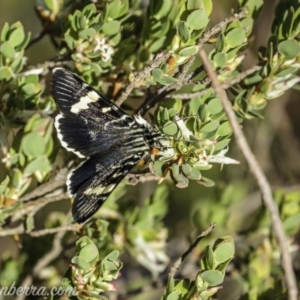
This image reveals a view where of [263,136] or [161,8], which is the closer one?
[161,8]

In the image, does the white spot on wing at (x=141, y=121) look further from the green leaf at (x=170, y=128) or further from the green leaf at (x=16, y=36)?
the green leaf at (x=16, y=36)

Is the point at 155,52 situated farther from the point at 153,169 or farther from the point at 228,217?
the point at 228,217

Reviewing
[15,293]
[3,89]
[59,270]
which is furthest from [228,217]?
[3,89]

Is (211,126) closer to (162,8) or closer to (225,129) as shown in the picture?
(225,129)

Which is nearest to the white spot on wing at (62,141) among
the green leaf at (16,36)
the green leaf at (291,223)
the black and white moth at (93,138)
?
the black and white moth at (93,138)

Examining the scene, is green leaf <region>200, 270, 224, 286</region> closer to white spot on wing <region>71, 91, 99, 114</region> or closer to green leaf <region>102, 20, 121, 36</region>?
white spot on wing <region>71, 91, 99, 114</region>

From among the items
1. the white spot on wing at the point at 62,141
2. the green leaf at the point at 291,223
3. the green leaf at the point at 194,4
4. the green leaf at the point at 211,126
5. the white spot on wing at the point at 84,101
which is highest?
the green leaf at the point at 194,4
